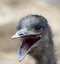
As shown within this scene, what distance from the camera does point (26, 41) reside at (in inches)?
168

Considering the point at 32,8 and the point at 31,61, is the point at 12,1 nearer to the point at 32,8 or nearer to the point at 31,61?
the point at 32,8

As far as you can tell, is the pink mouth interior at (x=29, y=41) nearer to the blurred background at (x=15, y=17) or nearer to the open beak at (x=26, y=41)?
the open beak at (x=26, y=41)

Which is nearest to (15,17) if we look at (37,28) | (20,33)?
(37,28)

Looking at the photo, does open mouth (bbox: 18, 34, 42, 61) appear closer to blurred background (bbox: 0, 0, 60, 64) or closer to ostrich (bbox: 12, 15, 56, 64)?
ostrich (bbox: 12, 15, 56, 64)

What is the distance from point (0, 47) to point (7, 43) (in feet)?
0.38

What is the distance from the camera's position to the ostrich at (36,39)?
4.24 m

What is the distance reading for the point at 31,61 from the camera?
442cm

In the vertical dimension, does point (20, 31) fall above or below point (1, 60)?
above

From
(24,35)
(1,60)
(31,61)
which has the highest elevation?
(24,35)

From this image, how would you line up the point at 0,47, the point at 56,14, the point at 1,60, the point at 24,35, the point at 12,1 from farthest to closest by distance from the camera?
the point at 12,1 → the point at 56,14 → the point at 0,47 → the point at 1,60 → the point at 24,35

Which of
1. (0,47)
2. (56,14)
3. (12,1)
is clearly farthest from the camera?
(12,1)

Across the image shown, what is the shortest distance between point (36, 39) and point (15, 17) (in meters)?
3.13

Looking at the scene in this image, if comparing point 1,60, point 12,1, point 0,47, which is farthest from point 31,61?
point 12,1

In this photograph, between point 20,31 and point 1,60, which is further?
point 1,60
